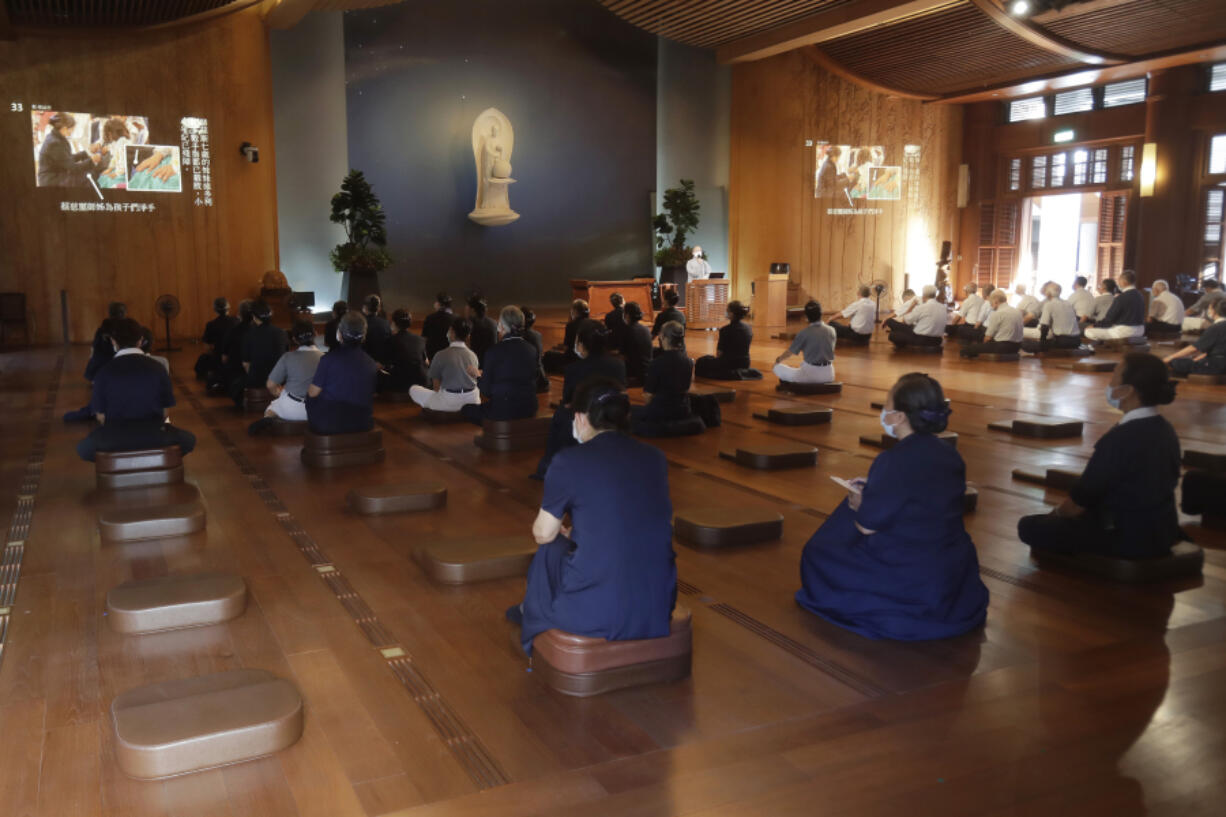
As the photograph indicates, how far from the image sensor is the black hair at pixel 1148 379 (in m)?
3.68

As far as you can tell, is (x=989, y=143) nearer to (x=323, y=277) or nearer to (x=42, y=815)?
(x=323, y=277)

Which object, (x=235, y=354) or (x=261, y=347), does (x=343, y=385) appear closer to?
(x=261, y=347)

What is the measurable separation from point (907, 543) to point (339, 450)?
388cm

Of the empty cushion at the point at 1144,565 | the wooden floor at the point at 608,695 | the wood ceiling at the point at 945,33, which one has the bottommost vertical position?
the wooden floor at the point at 608,695

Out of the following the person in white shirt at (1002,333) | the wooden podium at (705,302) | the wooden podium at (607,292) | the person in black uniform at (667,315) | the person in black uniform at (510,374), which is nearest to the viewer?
the person in black uniform at (510,374)

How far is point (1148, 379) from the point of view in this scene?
3.68 m

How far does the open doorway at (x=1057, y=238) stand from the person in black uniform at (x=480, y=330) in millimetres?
14069

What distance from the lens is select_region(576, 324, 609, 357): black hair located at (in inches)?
233

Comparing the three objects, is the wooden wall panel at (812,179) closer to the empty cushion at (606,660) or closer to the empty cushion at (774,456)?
the empty cushion at (774,456)

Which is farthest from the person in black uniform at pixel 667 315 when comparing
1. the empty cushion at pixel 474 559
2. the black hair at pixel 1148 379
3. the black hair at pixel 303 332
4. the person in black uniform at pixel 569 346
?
the black hair at pixel 1148 379

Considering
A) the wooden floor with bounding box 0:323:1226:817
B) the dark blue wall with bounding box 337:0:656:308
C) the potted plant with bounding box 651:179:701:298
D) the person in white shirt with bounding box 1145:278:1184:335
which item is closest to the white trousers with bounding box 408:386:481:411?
the wooden floor with bounding box 0:323:1226:817

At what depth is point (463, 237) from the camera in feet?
53.5

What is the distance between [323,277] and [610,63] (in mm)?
6391

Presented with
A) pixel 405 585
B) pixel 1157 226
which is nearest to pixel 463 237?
pixel 1157 226
